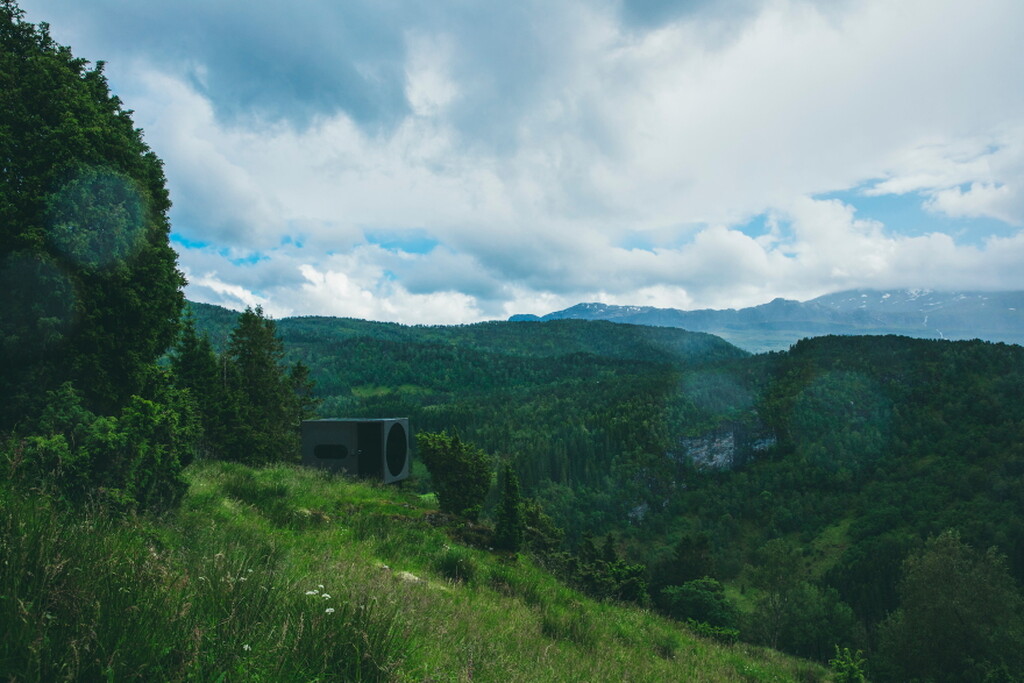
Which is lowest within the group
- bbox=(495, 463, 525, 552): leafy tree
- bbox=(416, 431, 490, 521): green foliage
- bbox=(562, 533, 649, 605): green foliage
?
bbox=(562, 533, 649, 605): green foliage

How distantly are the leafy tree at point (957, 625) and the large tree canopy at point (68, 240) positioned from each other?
178ft

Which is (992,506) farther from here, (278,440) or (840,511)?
(278,440)

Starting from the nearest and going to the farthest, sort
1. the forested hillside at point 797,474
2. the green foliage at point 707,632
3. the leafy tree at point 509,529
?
1. the leafy tree at point 509,529
2. the green foliage at point 707,632
3. the forested hillside at point 797,474

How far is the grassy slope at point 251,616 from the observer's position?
270 centimetres

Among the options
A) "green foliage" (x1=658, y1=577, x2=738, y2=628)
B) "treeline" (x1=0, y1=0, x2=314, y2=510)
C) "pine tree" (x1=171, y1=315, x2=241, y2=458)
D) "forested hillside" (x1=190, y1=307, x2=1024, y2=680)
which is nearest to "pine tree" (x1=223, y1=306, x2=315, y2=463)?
"pine tree" (x1=171, y1=315, x2=241, y2=458)

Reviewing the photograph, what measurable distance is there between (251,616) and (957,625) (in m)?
57.5

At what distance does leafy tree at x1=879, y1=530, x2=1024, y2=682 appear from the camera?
39.7 metres

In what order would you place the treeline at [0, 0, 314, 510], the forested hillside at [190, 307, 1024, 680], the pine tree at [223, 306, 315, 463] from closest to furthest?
the treeline at [0, 0, 314, 510], the pine tree at [223, 306, 315, 463], the forested hillside at [190, 307, 1024, 680]

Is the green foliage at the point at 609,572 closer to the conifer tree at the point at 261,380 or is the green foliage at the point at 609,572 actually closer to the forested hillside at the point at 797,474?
the forested hillside at the point at 797,474

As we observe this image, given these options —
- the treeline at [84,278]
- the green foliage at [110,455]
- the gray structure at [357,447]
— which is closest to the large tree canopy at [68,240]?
the treeline at [84,278]

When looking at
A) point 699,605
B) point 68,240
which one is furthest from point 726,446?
point 68,240

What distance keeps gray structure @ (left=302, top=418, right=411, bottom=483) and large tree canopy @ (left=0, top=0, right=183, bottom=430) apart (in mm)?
12484

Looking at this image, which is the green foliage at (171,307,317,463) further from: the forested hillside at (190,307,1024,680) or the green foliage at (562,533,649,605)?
the forested hillside at (190,307,1024,680)

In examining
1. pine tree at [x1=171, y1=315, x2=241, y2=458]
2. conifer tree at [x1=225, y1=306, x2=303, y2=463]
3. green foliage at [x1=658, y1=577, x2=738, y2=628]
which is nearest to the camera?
pine tree at [x1=171, y1=315, x2=241, y2=458]
